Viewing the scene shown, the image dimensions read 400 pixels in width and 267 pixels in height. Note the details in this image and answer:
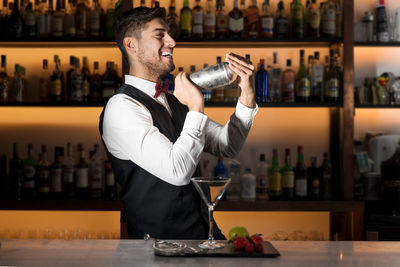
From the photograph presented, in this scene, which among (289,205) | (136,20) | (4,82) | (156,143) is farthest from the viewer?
(4,82)

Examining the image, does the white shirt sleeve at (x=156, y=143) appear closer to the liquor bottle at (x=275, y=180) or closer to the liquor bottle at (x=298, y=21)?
the liquor bottle at (x=275, y=180)

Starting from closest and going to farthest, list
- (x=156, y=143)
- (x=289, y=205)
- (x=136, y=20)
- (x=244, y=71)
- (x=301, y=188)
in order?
(x=156, y=143), (x=244, y=71), (x=136, y=20), (x=289, y=205), (x=301, y=188)

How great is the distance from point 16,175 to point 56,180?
25cm

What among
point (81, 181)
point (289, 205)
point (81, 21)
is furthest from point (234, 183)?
point (81, 21)

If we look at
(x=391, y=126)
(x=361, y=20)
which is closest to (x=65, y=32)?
(x=361, y=20)

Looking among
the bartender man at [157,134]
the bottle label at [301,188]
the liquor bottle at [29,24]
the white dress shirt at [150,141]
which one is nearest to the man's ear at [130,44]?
the bartender man at [157,134]

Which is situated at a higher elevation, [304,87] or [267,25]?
[267,25]

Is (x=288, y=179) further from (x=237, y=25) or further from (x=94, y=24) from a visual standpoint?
(x=94, y=24)

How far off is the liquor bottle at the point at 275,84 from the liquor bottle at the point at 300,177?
310 mm

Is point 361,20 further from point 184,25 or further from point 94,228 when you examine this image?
point 94,228

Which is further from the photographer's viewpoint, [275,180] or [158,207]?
[275,180]

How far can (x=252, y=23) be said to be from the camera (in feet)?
10.2

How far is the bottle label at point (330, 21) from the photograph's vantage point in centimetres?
307

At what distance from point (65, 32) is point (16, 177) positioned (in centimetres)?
86
